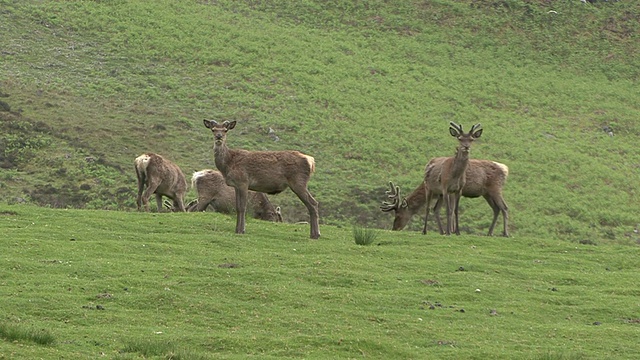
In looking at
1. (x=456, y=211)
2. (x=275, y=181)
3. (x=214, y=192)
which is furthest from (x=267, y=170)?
(x=456, y=211)

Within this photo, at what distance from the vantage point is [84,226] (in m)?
22.0

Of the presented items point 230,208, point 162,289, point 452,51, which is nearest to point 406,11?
point 452,51

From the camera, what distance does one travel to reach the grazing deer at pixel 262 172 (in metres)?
22.9

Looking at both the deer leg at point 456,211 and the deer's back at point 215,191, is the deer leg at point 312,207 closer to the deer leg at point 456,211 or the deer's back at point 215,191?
the deer leg at point 456,211

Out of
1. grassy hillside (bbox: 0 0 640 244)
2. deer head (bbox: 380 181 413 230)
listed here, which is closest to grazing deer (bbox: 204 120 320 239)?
deer head (bbox: 380 181 413 230)

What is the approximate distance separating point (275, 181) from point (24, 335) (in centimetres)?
1054

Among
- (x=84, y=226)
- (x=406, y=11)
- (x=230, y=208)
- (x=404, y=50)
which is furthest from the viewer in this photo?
(x=406, y=11)

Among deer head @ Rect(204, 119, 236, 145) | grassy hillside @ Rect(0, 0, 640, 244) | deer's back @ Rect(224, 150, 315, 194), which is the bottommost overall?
grassy hillside @ Rect(0, 0, 640, 244)

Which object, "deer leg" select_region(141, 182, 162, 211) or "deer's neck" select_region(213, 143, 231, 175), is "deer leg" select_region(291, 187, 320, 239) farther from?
"deer leg" select_region(141, 182, 162, 211)

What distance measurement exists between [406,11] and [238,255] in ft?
174

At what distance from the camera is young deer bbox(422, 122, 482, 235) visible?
84.9 ft

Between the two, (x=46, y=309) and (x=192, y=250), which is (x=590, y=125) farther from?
(x=46, y=309)

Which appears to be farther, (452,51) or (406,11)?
(406,11)

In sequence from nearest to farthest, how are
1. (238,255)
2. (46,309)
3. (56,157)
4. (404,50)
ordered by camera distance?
(46,309) → (238,255) → (56,157) → (404,50)
